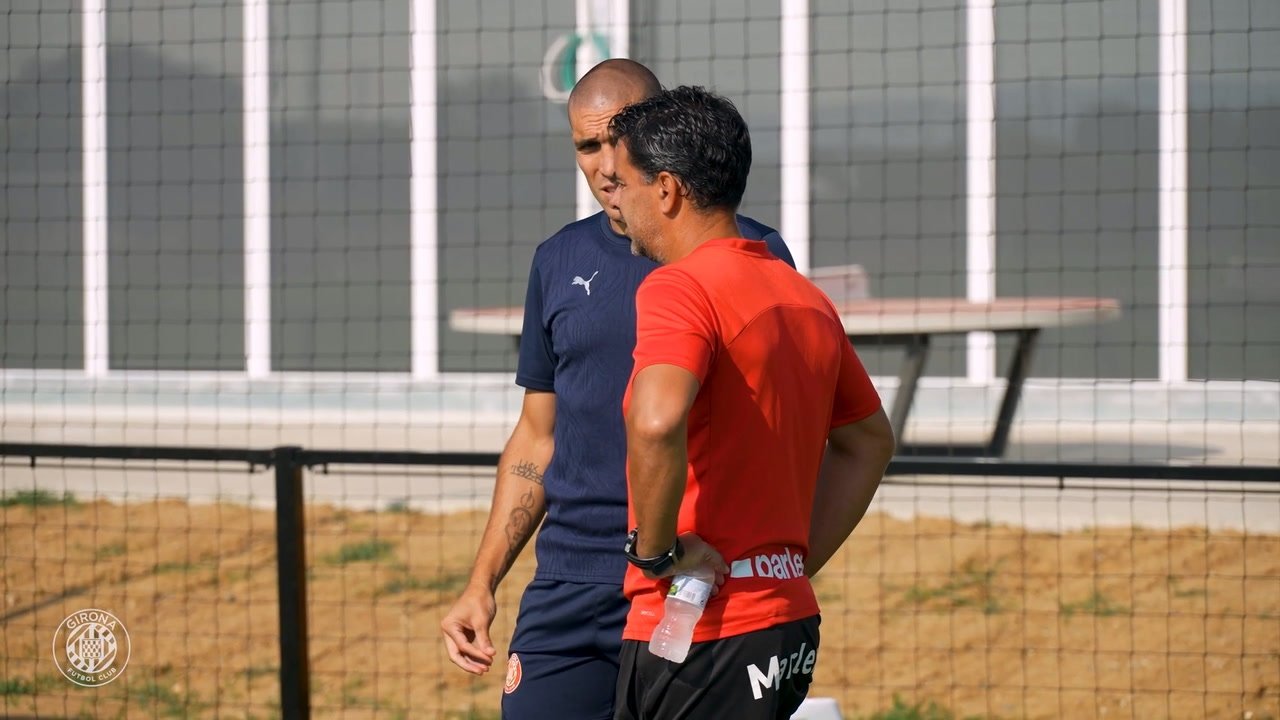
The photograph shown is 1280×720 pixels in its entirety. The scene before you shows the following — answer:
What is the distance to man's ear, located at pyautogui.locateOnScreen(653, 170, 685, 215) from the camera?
1.93 meters

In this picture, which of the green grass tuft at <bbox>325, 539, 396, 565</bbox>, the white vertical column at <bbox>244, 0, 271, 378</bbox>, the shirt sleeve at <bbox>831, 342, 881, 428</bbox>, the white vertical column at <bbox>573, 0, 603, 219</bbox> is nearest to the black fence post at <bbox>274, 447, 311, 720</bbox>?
the green grass tuft at <bbox>325, 539, 396, 565</bbox>

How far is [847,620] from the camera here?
563 centimetres

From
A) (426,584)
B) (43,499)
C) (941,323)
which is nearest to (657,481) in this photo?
(426,584)

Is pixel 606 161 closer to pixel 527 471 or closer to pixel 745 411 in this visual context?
pixel 527 471

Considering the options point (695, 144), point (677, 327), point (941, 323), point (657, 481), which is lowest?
point (657, 481)

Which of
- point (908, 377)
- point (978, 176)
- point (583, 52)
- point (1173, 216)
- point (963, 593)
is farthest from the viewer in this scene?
point (583, 52)

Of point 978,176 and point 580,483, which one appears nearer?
point 580,483

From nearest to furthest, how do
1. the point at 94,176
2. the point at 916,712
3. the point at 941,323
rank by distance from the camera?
the point at 916,712
the point at 941,323
the point at 94,176

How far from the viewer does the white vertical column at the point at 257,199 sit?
1116 centimetres

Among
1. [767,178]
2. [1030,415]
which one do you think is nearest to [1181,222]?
[1030,415]

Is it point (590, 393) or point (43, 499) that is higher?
point (590, 393)

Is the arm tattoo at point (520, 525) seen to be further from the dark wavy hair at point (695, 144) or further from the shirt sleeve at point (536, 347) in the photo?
the dark wavy hair at point (695, 144)

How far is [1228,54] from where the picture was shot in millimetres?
9617

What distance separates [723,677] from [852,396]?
1.67 ft
